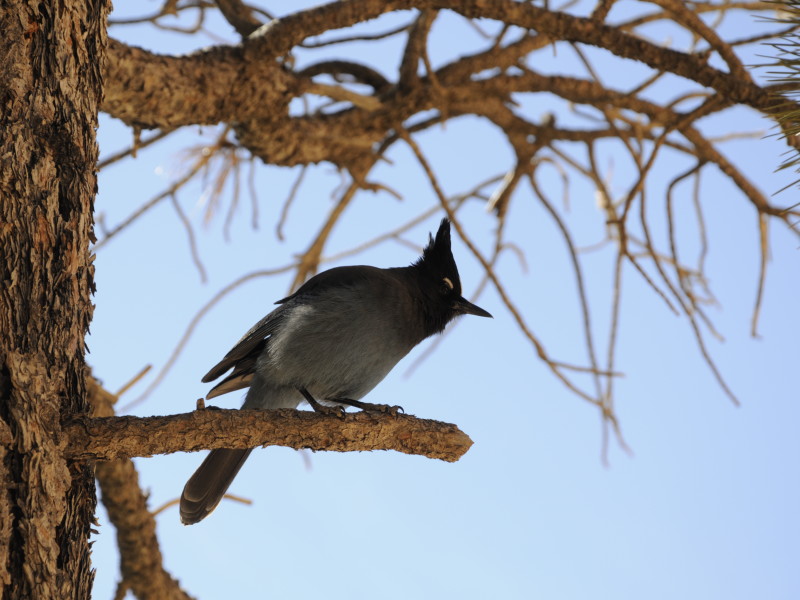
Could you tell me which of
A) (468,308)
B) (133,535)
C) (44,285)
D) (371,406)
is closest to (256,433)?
(44,285)

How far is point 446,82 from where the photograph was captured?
4.14 metres

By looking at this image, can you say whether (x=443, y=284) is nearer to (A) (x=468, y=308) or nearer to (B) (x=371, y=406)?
(A) (x=468, y=308)

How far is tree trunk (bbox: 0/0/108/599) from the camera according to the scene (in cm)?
202

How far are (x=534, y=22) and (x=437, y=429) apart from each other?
1706 millimetres

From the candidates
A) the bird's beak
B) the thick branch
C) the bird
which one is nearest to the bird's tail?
the bird

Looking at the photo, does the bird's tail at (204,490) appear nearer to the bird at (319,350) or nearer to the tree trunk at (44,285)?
the bird at (319,350)

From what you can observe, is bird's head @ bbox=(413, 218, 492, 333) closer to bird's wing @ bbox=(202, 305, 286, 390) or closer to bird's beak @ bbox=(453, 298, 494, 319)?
bird's beak @ bbox=(453, 298, 494, 319)

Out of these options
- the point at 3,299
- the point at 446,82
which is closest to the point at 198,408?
the point at 3,299

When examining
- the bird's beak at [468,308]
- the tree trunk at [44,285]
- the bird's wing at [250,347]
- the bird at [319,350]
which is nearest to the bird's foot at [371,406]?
the bird at [319,350]

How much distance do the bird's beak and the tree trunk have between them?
1693 mm

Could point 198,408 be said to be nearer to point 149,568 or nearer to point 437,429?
point 437,429

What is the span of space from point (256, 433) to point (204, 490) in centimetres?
89

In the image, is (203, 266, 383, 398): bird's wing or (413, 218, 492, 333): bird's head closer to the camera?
(203, 266, 383, 398): bird's wing

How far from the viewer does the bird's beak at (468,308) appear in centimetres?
366
